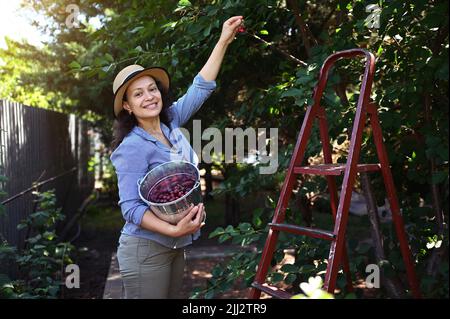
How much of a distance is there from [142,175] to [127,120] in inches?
14.2

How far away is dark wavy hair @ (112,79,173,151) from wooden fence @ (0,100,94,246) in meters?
1.69

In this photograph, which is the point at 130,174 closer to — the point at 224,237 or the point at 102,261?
the point at 224,237

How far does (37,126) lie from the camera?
22.3ft

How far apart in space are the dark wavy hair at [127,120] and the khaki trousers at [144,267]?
0.49 meters

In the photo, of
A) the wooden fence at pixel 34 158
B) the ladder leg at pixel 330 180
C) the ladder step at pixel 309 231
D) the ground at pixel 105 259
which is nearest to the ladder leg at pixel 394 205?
the ladder leg at pixel 330 180

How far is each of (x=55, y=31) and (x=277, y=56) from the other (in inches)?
205

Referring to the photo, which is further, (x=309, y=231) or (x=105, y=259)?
(x=105, y=259)

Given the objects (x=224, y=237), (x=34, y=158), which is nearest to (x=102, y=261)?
(x=34, y=158)

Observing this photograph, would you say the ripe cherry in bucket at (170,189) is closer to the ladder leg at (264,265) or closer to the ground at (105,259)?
the ladder leg at (264,265)

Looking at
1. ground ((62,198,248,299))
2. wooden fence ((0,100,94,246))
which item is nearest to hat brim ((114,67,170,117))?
wooden fence ((0,100,94,246))

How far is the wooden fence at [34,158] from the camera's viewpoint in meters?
5.13

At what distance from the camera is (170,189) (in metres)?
2.73

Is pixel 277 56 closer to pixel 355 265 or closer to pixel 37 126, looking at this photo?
pixel 355 265

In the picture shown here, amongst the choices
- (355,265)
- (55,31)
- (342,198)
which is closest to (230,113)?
(355,265)
